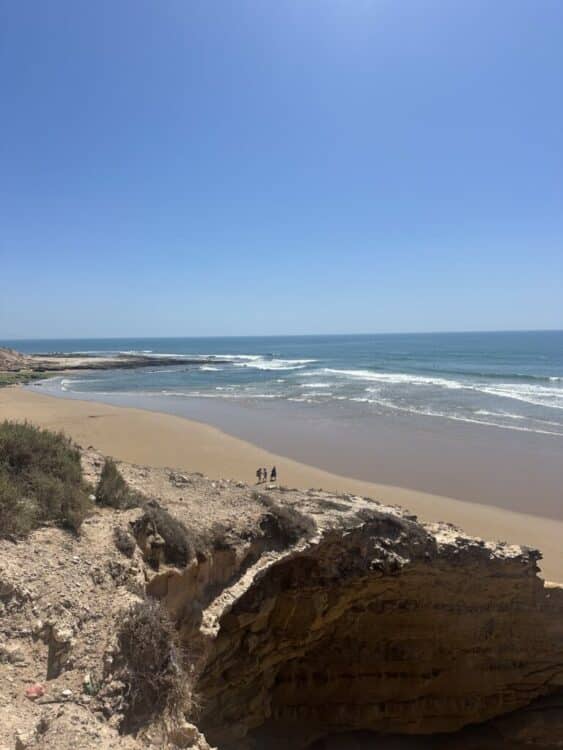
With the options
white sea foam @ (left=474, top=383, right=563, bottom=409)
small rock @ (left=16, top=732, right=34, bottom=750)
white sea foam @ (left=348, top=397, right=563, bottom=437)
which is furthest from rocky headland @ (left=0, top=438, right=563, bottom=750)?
white sea foam @ (left=474, top=383, right=563, bottom=409)

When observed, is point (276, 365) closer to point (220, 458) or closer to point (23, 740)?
point (220, 458)

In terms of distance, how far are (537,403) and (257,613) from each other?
34672mm

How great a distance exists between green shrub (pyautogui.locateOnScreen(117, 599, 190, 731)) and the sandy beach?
1151 cm

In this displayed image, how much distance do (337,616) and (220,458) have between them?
1502 cm

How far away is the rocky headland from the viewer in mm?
6988

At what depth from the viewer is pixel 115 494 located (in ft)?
24.5

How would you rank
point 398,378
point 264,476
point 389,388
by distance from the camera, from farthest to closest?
point 398,378, point 389,388, point 264,476

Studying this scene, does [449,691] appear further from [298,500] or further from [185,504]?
[185,504]

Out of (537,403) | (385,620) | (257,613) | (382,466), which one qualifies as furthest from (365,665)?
(537,403)

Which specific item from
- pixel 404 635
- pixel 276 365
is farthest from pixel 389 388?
pixel 404 635

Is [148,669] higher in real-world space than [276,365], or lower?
lower

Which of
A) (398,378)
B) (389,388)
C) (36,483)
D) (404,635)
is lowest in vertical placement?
(404,635)

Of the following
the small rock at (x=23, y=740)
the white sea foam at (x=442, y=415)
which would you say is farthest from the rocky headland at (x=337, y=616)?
the white sea foam at (x=442, y=415)

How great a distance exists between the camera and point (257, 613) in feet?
26.0
